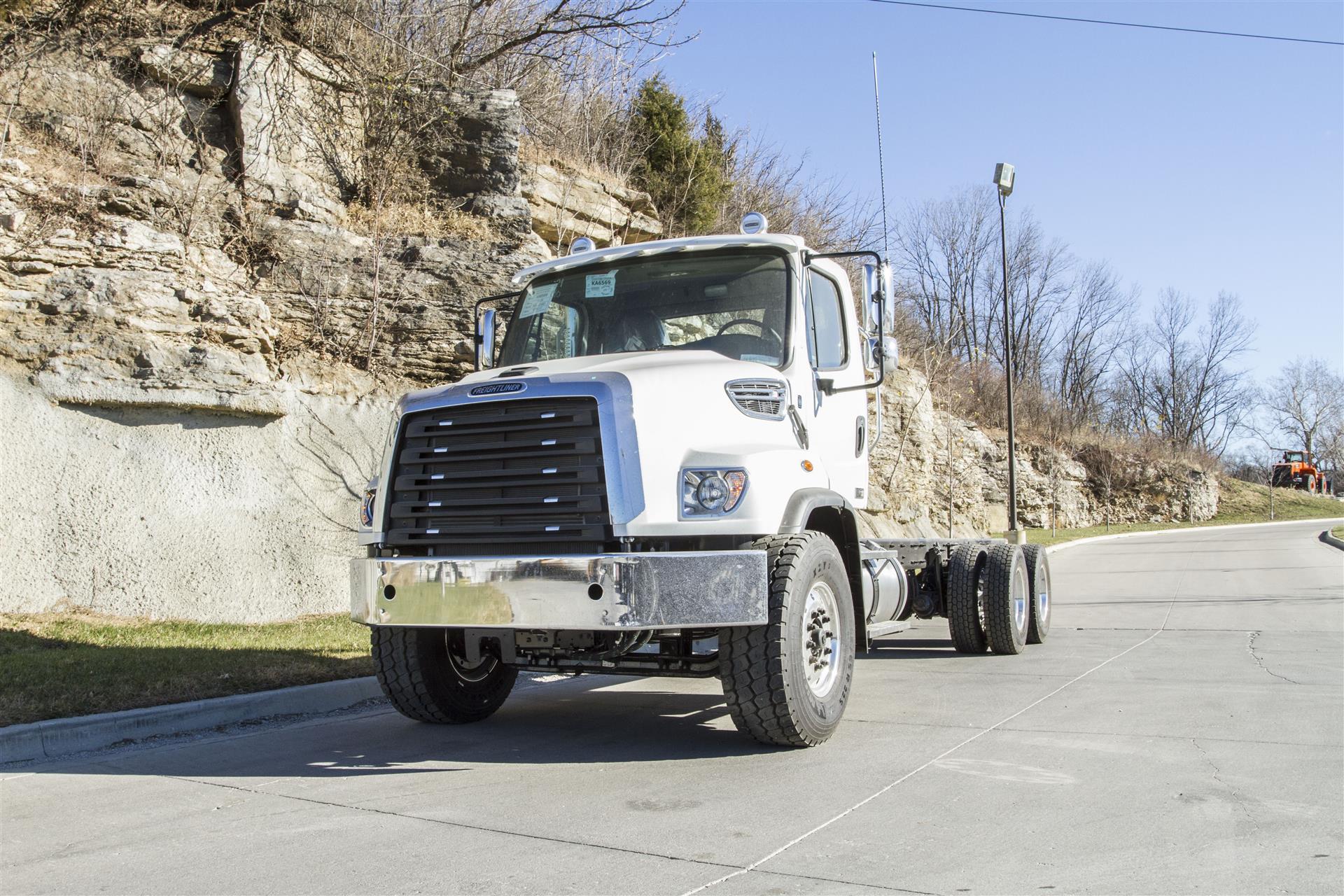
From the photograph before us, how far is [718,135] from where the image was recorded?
24.9 meters

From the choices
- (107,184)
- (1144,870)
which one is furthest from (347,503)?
(1144,870)

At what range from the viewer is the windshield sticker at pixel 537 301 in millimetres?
7402

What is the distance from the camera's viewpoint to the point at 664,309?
695 centimetres

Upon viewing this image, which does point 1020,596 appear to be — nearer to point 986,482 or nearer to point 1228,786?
point 1228,786

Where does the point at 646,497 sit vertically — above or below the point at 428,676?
above

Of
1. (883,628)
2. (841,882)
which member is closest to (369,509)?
(841,882)

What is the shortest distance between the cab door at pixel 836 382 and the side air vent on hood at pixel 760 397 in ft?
1.73

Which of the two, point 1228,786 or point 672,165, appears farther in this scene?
point 672,165

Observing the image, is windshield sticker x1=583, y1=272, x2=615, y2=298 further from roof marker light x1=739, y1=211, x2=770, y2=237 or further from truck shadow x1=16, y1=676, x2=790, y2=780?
truck shadow x1=16, y1=676, x2=790, y2=780

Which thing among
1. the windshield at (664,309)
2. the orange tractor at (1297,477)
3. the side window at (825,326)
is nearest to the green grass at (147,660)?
the windshield at (664,309)

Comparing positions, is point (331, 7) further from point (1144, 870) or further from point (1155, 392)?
point (1155, 392)

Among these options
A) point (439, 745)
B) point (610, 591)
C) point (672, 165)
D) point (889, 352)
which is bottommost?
point (439, 745)

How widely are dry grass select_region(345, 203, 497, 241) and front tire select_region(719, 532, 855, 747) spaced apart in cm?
1071

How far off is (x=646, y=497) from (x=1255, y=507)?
188 ft
